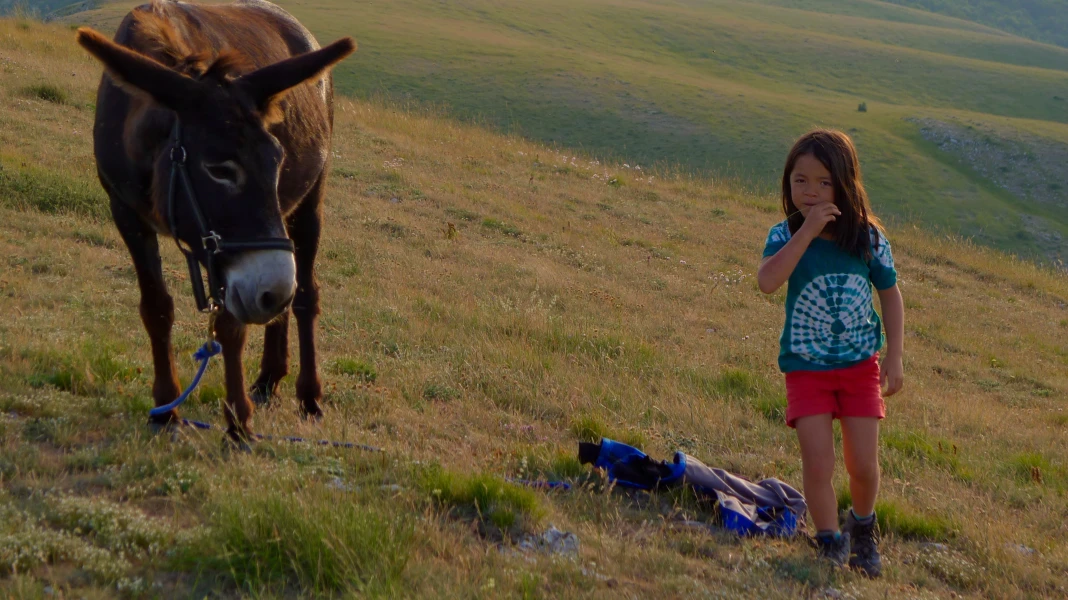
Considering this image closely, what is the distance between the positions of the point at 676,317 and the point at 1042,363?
4864 mm

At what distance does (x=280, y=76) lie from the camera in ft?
12.8

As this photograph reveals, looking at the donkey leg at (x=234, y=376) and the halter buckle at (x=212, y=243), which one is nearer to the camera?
the halter buckle at (x=212, y=243)

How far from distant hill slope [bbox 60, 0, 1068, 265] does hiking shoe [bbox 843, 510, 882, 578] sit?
1822cm

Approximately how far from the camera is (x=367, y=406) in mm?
5434

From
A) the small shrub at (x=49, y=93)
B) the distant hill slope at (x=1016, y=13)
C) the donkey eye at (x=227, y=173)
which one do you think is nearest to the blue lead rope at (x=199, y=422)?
the donkey eye at (x=227, y=173)


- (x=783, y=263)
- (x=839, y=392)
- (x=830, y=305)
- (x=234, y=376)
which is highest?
(x=783, y=263)

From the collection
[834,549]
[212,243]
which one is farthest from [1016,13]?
[212,243]

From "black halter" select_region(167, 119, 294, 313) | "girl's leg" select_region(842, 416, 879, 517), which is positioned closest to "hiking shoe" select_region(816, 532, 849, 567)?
"girl's leg" select_region(842, 416, 879, 517)

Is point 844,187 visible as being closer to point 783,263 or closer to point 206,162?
point 783,263

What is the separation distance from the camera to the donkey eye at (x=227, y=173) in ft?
12.2

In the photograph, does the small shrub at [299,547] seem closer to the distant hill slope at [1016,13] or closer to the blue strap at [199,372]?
the blue strap at [199,372]

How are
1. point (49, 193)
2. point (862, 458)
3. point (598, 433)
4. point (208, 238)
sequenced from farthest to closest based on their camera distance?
1. point (49, 193)
2. point (598, 433)
3. point (862, 458)
4. point (208, 238)

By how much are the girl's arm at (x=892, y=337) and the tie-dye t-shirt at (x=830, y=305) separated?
0.15 ft

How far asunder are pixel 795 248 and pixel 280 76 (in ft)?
8.08
